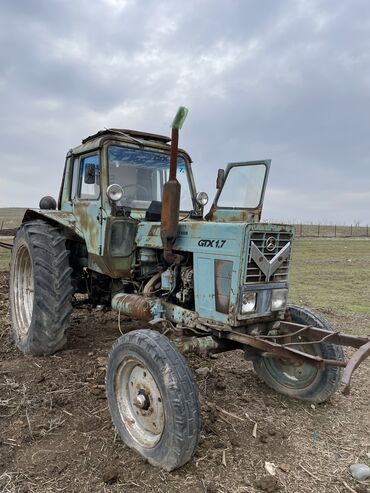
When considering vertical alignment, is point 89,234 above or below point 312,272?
above

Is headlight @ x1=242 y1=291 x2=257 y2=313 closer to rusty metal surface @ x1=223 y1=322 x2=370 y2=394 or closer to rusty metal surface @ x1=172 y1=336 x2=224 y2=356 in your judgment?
rusty metal surface @ x1=223 y1=322 x2=370 y2=394

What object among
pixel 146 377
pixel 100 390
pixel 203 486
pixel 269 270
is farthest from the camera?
pixel 100 390

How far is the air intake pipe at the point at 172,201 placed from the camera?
10.4ft

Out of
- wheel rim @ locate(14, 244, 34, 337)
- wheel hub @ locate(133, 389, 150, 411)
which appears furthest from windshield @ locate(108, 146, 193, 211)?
wheel hub @ locate(133, 389, 150, 411)

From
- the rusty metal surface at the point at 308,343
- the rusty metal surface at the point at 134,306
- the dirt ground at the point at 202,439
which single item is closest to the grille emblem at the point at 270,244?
the rusty metal surface at the point at 308,343

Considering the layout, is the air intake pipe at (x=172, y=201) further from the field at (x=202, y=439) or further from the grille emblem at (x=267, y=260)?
the field at (x=202, y=439)

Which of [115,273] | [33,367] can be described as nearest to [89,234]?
[115,273]

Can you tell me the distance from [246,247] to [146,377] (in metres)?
1.18

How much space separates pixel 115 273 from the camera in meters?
4.39

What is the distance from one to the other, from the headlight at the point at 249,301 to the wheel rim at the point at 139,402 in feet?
2.82

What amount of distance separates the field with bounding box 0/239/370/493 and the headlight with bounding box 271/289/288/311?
3.00ft

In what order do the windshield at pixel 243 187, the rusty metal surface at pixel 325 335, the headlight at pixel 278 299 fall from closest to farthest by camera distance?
the rusty metal surface at pixel 325 335 → the headlight at pixel 278 299 → the windshield at pixel 243 187

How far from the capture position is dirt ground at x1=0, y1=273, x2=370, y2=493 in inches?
104

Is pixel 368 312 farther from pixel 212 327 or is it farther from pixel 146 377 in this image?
pixel 146 377
